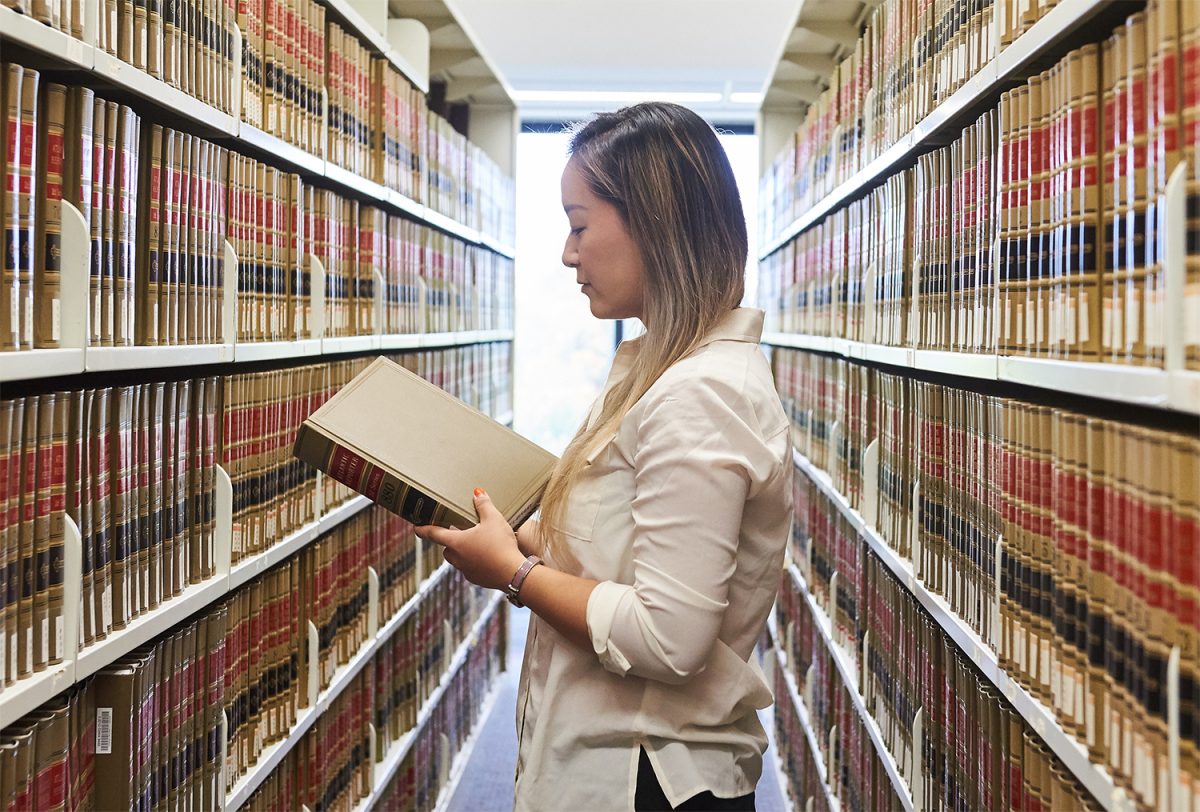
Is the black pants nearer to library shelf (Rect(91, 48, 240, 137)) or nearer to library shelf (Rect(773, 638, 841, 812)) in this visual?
library shelf (Rect(91, 48, 240, 137))

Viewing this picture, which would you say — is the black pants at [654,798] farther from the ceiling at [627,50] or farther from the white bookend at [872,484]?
the ceiling at [627,50]

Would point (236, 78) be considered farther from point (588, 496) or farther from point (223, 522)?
point (588, 496)

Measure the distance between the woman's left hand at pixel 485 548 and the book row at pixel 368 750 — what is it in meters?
0.88

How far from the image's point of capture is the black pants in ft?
4.16

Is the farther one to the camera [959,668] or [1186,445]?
[959,668]

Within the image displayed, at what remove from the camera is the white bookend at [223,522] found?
1704mm

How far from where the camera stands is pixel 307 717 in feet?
6.90

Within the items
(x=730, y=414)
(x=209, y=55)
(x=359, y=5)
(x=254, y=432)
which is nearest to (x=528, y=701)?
(x=730, y=414)

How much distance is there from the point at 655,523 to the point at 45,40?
2.67 ft

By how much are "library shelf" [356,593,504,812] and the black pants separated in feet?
4.76

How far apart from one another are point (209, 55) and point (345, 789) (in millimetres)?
1613

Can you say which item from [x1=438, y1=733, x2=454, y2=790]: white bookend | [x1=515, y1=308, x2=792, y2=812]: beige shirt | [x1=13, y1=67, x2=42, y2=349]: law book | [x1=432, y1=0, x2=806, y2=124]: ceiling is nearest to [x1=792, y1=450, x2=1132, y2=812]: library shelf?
[x1=515, y1=308, x2=792, y2=812]: beige shirt

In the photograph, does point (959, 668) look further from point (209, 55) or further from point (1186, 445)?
point (209, 55)

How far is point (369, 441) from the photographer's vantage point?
1458mm
